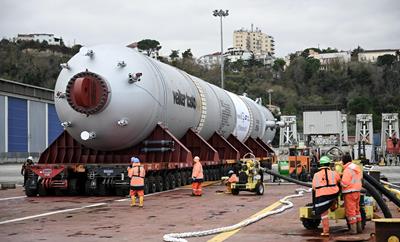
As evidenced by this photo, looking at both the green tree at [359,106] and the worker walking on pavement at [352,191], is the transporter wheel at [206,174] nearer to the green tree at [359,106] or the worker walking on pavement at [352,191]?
the worker walking on pavement at [352,191]

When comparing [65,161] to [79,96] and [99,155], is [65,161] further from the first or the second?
[79,96]

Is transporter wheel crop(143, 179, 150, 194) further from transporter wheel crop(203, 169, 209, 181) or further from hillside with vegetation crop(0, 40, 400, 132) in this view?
hillside with vegetation crop(0, 40, 400, 132)

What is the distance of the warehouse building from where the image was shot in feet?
171

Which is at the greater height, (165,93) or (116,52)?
(116,52)

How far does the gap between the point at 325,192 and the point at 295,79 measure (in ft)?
400

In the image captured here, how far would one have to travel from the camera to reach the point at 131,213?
14.2 meters

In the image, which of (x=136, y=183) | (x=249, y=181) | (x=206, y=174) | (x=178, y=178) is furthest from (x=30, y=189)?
(x=206, y=174)

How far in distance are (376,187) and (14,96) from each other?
48.0 m

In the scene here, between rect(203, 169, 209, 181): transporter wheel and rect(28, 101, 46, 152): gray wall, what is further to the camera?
rect(28, 101, 46, 152): gray wall

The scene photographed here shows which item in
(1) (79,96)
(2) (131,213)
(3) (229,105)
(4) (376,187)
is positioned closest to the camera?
(4) (376,187)

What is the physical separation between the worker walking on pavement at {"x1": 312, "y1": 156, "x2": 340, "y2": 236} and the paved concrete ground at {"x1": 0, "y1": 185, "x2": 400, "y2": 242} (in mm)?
431

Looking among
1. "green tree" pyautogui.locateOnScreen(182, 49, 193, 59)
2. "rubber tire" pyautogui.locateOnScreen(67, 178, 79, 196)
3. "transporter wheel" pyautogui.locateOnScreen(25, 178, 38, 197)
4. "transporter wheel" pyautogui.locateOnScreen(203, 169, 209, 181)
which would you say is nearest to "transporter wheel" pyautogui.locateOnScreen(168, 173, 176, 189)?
"rubber tire" pyautogui.locateOnScreen(67, 178, 79, 196)

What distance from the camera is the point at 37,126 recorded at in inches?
2315

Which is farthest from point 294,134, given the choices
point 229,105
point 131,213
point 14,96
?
point 131,213
